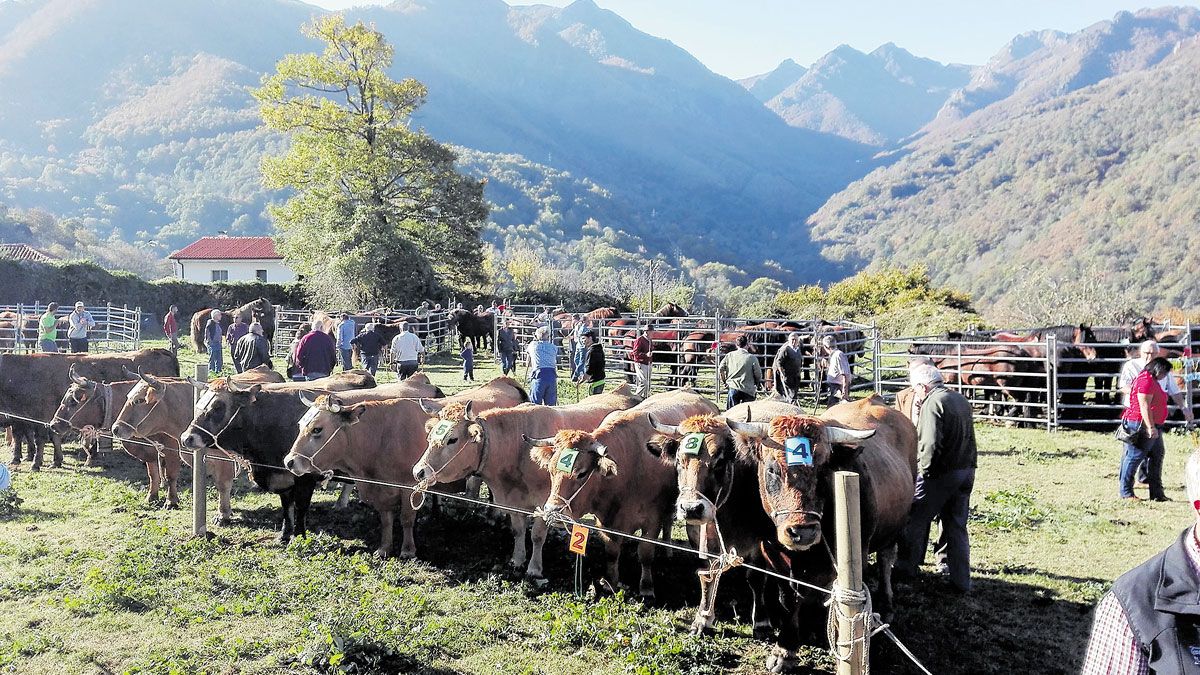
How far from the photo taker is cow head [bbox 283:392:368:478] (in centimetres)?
755

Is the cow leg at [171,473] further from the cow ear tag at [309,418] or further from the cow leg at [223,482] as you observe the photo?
the cow ear tag at [309,418]

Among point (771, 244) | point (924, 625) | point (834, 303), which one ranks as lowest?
point (924, 625)

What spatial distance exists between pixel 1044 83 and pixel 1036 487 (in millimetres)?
216456

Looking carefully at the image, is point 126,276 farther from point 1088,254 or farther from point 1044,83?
point 1044,83

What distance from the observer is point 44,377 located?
39.2ft

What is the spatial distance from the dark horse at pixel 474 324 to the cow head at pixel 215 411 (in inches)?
695

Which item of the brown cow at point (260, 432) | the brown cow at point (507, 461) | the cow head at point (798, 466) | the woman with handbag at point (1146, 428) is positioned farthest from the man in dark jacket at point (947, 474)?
the brown cow at point (260, 432)

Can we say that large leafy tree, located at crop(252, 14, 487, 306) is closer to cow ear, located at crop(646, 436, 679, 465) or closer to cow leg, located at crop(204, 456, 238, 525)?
cow leg, located at crop(204, 456, 238, 525)

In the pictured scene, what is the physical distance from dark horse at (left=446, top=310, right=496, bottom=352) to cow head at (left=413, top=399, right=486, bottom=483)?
1930 cm

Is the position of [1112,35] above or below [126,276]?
above

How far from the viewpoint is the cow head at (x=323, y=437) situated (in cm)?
755

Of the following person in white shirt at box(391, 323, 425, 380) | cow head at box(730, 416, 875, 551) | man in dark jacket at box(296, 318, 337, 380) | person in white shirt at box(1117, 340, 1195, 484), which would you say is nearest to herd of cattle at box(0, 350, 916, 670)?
cow head at box(730, 416, 875, 551)

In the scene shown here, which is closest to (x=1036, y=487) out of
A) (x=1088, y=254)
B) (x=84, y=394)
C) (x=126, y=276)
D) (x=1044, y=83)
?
(x=84, y=394)

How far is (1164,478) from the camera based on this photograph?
10.4m
